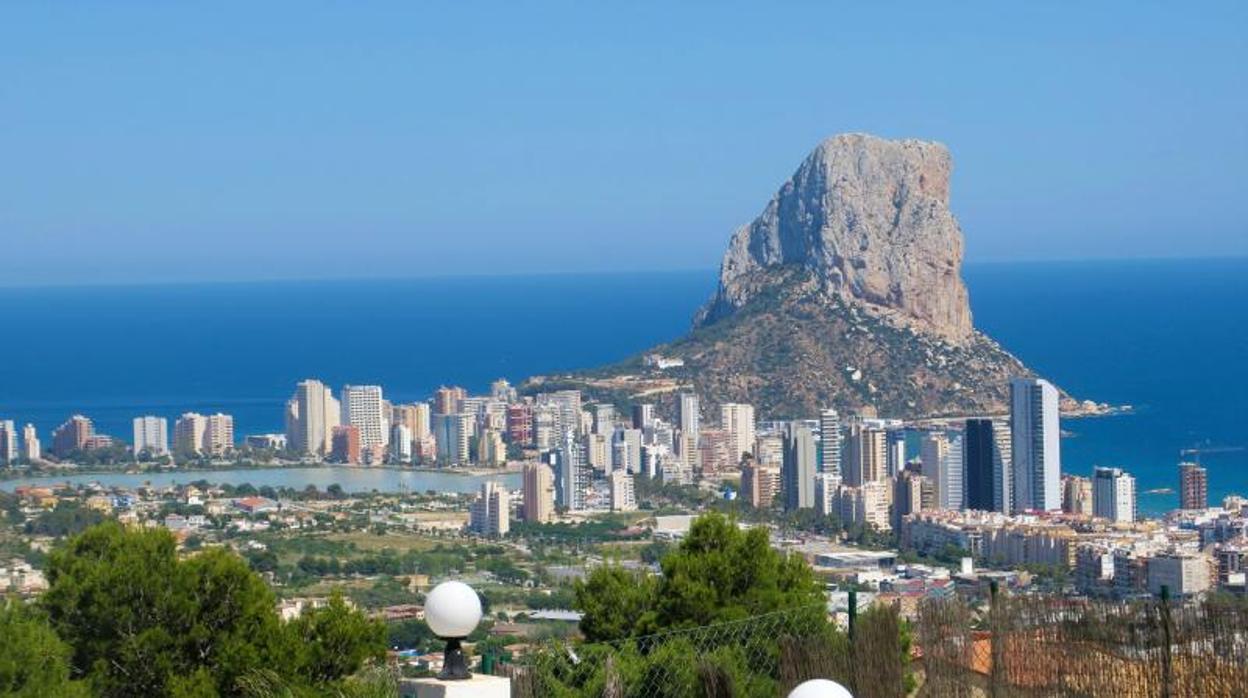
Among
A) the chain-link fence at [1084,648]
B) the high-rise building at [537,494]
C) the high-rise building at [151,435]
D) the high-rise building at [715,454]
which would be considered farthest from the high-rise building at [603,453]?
the chain-link fence at [1084,648]

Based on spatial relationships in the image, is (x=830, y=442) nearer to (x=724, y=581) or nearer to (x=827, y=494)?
(x=827, y=494)

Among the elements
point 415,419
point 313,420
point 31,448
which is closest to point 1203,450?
point 415,419

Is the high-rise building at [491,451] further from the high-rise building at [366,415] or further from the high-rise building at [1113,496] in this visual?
the high-rise building at [1113,496]

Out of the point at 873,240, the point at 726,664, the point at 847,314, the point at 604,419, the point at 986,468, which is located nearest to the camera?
the point at 726,664

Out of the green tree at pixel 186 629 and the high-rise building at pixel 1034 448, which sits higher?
the green tree at pixel 186 629

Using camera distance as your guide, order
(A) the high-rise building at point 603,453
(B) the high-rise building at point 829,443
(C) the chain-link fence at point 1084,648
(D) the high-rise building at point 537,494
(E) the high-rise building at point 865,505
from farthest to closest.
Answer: (A) the high-rise building at point 603,453, (B) the high-rise building at point 829,443, (D) the high-rise building at point 537,494, (E) the high-rise building at point 865,505, (C) the chain-link fence at point 1084,648

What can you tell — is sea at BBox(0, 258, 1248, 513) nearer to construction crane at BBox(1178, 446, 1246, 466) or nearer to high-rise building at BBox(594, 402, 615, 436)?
construction crane at BBox(1178, 446, 1246, 466)

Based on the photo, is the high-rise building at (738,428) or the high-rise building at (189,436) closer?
the high-rise building at (738,428)
